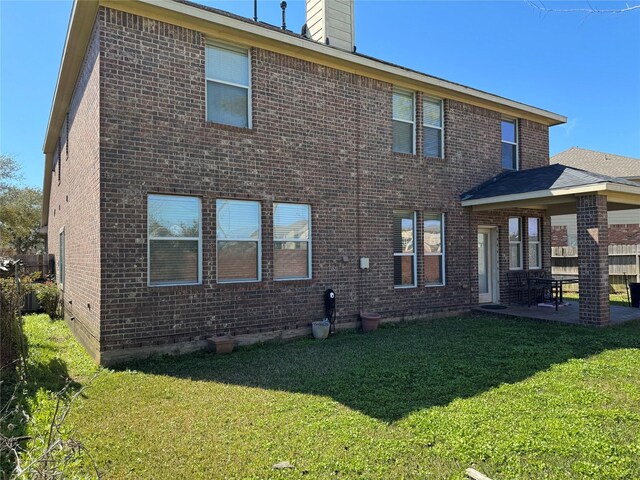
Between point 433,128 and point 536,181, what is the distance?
9.96 ft

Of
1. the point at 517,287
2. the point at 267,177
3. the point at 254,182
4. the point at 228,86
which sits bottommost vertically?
the point at 517,287

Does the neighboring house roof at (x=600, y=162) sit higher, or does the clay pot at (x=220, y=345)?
the neighboring house roof at (x=600, y=162)

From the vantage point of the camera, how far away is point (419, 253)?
1095 cm

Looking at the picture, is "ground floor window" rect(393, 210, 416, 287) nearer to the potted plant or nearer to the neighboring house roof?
the potted plant

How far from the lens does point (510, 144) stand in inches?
527

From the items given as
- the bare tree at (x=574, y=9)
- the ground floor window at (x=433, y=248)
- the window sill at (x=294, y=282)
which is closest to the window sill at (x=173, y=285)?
the window sill at (x=294, y=282)

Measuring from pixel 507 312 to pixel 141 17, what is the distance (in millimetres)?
10782

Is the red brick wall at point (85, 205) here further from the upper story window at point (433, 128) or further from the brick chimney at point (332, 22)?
the upper story window at point (433, 128)

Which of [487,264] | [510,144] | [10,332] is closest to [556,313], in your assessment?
[487,264]

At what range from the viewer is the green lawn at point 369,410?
12.0ft

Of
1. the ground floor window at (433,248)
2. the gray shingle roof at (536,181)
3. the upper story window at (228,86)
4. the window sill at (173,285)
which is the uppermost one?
the upper story window at (228,86)

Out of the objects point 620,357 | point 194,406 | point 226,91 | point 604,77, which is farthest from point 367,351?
point 604,77

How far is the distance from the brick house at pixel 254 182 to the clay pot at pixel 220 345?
20 cm

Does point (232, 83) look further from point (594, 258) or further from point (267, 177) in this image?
point (594, 258)
